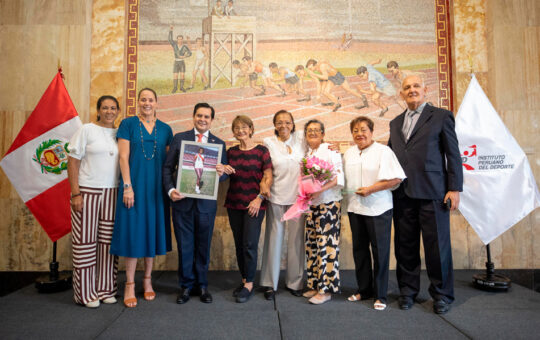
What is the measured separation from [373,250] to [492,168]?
6.45ft

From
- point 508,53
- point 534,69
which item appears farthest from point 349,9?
point 534,69

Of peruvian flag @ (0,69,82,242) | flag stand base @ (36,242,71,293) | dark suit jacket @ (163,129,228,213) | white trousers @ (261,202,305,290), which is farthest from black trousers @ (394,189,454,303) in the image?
peruvian flag @ (0,69,82,242)

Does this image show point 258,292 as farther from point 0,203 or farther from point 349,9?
point 349,9

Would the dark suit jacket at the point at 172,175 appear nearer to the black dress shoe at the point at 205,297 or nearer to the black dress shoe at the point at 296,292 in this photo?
the black dress shoe at the point at 205,297

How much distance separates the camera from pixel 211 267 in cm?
408

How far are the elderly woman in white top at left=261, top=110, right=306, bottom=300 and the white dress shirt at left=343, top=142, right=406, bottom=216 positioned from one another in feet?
1.79

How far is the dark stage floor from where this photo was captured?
2.22 m

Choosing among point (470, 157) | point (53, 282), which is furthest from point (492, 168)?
point (53, 282)

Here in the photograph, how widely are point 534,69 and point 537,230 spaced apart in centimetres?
235

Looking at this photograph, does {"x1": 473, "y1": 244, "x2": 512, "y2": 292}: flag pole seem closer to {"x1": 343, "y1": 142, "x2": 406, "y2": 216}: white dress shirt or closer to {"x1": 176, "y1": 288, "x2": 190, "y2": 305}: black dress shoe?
{"x1": 343, "y1": 142, "x2": 406, "y2": 216}: white dress shirt

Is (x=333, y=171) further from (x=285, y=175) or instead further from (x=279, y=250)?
(x=279, y=250)

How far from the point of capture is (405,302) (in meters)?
2.72

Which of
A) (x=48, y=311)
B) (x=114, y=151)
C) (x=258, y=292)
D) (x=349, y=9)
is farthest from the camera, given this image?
(x=349, y=9)

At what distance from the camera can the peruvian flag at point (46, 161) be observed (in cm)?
341
